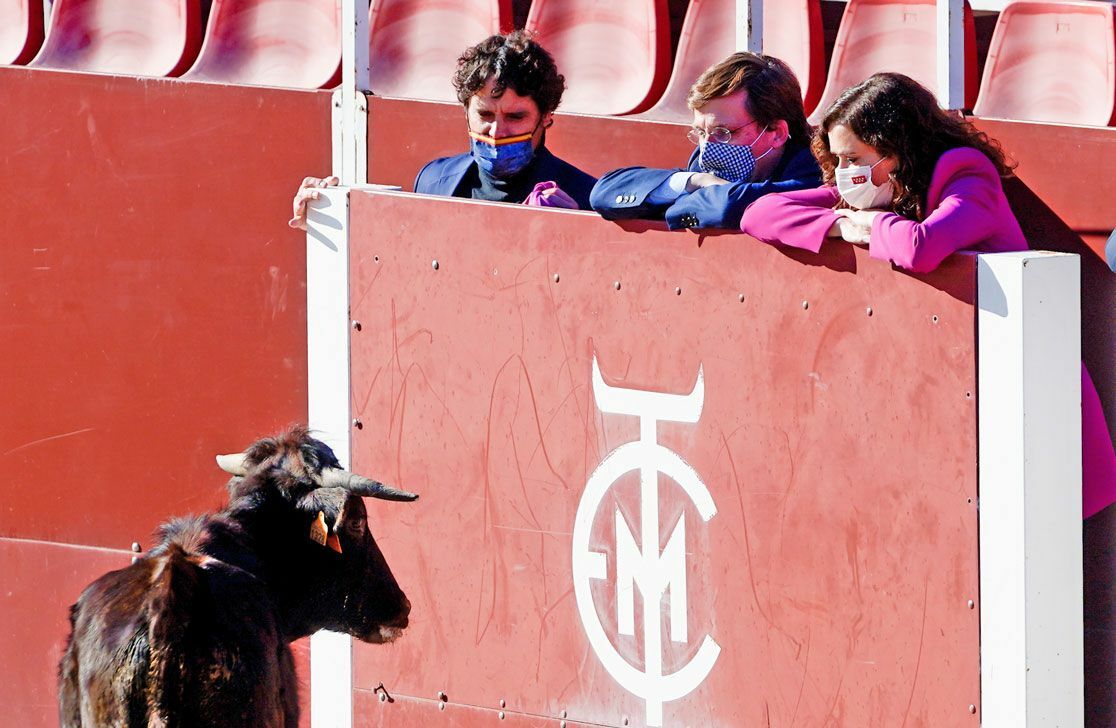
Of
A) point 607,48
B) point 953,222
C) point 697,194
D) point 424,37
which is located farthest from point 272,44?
point 953,222

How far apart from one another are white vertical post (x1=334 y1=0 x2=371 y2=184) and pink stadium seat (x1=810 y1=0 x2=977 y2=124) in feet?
5.41

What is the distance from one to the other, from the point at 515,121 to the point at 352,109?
1210 millimetres

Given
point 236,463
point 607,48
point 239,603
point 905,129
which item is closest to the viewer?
point 239,603

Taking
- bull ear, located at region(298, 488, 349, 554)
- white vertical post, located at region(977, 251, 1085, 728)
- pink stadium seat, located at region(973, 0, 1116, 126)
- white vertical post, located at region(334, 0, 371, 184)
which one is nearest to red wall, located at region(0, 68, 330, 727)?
white vertical post, located at region(334, 0, 371, 184)

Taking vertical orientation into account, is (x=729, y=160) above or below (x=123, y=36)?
below

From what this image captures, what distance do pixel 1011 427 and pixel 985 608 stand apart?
0.45 m

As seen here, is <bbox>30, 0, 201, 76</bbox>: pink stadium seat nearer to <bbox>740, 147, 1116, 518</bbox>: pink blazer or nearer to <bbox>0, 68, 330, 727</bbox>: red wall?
<bbox>0, 68, 330, 727</bbox>: red wall

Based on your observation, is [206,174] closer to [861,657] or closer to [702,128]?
[702,128]

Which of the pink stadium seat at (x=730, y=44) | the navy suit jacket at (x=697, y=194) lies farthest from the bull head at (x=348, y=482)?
the pink stadium seat at (x=730, y=44)

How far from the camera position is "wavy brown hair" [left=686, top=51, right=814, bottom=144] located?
15.3ft

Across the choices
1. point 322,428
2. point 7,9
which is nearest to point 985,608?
point 322,428

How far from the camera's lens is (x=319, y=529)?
4496 millimetres

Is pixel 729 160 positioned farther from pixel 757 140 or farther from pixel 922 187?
pixel 922 187

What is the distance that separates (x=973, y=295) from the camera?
4.21 meters
